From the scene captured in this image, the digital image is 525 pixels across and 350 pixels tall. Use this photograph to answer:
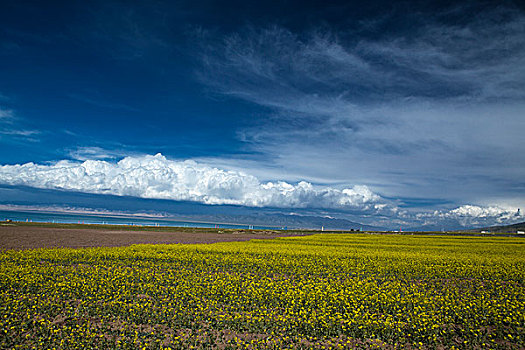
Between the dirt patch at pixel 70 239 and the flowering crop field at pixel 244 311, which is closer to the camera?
the flowering crop field at pixel 244 311

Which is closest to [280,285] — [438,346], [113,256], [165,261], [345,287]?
[345,287]

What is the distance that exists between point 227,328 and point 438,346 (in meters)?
7.81

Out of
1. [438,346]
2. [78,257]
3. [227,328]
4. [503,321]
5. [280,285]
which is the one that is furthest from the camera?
[78,257]

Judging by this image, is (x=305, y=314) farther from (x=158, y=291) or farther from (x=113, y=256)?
(x=113, y=256)

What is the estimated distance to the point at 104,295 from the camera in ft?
49.0

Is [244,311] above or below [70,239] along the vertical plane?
above

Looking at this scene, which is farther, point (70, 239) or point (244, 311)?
point (70, 239)

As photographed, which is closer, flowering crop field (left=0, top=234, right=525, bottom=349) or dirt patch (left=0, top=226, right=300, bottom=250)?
flowering crop field (left=0, top=234, right=525, bottom=349)

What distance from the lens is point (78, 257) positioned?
26.2m

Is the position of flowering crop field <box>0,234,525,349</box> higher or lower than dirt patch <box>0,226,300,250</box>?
higher

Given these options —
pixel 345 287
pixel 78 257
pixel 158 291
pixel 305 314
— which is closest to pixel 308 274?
pixel 345 287

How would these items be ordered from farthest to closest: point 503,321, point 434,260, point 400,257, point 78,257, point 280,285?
point 400,257 → point 434,260 → point 78,257 → point 280,285 → point 503,321

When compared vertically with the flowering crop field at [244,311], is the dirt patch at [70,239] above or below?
below

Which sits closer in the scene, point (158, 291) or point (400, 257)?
point (158, 291)
